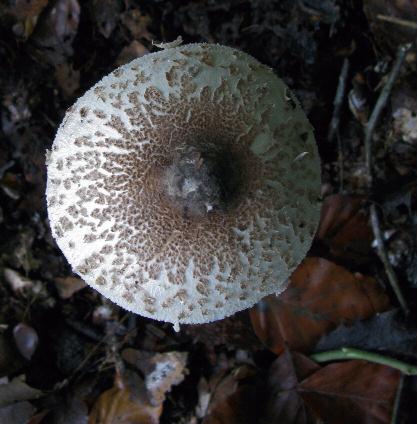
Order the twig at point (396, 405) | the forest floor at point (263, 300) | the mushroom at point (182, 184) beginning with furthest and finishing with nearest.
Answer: the forest floor at point (263, 300) → the twig at point (396, 405) → the mushroom at point (182, 184)

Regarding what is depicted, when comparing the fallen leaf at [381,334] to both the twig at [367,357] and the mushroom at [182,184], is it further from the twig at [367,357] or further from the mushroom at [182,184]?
the mushroom at [182,184]

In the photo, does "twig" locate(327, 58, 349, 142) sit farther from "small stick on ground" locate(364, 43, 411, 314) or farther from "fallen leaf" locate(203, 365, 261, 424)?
"fallen leaf" locate(203, 365, 261, 424)

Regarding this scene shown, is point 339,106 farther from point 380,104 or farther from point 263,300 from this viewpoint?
point 263,300

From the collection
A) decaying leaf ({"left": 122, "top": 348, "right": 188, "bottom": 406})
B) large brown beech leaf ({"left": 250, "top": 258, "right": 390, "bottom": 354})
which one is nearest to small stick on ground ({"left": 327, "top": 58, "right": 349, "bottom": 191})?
large brown beech leaf ({"left": 250, "top": 258, "right": 390, "bottom": 354})

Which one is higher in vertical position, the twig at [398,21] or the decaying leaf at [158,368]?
the twig at [398,21]

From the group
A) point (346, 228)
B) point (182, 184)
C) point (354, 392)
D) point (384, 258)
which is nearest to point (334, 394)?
point (354, 392)

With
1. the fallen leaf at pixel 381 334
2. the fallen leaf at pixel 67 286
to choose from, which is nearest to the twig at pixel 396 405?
the fallen leaf at pixel 381 334

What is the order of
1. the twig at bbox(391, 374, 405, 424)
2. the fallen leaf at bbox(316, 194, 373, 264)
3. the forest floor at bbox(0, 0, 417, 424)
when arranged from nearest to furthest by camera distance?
the twig at bbox(391, 374, 405, 424)
the forest floor at bbox(0, 0, 417, 424)
the fallen leaf at bbox(316, 194, 373, 264)
